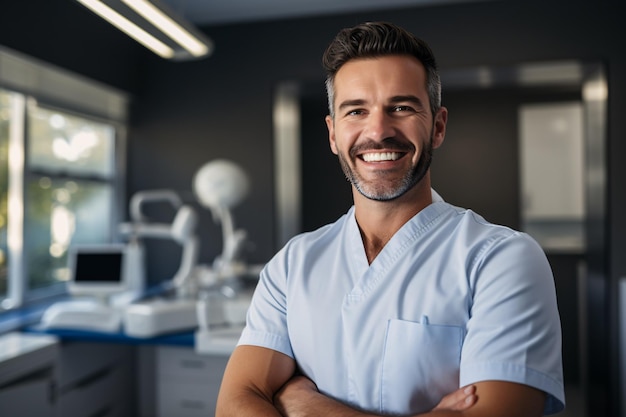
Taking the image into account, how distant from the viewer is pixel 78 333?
2.71 m

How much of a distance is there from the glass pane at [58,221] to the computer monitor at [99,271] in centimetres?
37

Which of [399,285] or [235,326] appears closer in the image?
[399,285]

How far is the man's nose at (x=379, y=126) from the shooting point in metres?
1.15

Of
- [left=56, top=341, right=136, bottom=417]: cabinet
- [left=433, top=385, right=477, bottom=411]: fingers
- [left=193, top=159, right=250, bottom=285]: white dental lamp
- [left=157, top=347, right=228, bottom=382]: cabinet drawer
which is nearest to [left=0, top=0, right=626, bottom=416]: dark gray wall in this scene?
[left=193, top=159, right=250, bottom=285]: white dental lamp

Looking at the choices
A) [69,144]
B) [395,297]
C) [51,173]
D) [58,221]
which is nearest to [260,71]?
[69,144]

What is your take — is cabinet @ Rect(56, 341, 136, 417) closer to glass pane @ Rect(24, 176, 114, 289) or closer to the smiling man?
glass pane @ Rect(24, 176, 114, 289)

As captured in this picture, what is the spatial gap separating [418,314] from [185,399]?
2.08 meters

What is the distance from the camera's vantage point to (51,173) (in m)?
3.43

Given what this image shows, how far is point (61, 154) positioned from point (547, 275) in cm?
326

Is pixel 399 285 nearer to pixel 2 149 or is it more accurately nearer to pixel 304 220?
pixel 2 149

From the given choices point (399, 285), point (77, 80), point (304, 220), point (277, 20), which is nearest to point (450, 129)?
point (304, 220)

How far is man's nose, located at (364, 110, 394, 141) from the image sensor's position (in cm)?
115

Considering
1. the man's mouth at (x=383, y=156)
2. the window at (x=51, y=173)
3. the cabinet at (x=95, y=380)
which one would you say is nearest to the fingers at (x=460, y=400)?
the man's mouth at (x=383, y=156)

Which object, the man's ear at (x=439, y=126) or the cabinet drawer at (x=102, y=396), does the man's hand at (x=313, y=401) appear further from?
the cabinet drawer at (x=102, y=396)
